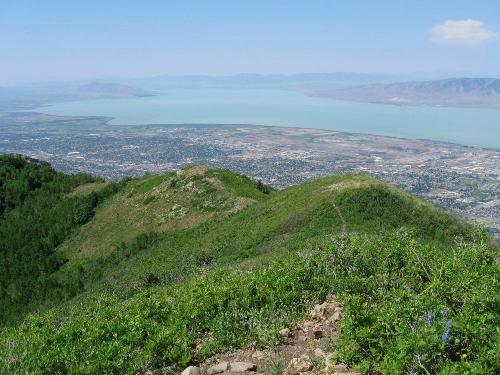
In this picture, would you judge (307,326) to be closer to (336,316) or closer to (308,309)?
(336,316)

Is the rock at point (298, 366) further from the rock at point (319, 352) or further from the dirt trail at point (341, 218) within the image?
the dirt trail at point (341, 218)

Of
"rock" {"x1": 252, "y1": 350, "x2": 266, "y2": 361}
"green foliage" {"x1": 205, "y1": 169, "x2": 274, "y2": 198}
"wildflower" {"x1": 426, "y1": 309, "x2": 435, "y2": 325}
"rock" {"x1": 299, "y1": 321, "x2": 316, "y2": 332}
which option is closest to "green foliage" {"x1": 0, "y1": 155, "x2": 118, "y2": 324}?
"green foliage" {"x1": 205, "y1": 169, "x2": 274, "y2": 198}

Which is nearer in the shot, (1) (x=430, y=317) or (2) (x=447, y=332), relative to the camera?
(2) (x=447, y=332)

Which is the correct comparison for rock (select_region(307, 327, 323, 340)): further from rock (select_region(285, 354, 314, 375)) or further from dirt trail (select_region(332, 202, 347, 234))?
dirt trail (select_region(332, 202, 347, 234))

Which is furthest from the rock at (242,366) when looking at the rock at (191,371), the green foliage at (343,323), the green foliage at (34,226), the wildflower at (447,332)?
the green foliage at (34,226)

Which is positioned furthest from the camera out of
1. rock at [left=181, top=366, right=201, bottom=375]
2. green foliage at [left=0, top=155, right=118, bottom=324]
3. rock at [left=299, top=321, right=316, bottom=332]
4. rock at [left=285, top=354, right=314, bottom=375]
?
green foliage at [left=0, top=155, right=118, bottom=324]

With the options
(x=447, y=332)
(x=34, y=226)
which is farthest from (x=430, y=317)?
(x=34, y=226)
